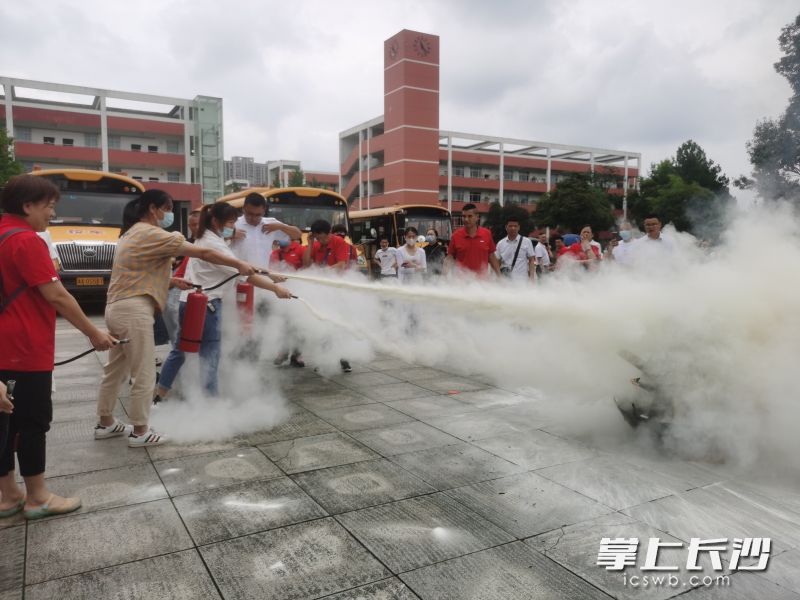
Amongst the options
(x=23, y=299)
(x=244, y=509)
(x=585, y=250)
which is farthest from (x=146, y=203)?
(x=585, y=250)

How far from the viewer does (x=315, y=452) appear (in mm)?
4156

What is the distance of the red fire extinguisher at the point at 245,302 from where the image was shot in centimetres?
588

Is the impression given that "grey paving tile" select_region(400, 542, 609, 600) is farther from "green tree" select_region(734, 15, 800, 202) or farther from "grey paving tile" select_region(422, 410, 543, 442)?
"green tree" select_region(734, 15, 800, 202)

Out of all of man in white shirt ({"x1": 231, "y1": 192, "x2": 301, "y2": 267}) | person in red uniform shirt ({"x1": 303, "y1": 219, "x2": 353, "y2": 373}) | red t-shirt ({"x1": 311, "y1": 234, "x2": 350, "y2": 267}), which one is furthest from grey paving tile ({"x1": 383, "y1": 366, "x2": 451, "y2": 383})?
man in white shirt ({"x1": 231, "y1": 192, "x2": 301, "y2": 267})

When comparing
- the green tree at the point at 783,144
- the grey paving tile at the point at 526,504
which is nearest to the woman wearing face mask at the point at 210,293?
the grey paving tile at the point at 526,504

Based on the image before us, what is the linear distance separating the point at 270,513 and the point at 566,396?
314 centimetres

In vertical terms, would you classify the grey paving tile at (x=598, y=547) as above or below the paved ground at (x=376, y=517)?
below

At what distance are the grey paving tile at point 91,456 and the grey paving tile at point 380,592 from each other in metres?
2.19

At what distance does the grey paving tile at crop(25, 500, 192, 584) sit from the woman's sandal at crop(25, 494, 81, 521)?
5cm

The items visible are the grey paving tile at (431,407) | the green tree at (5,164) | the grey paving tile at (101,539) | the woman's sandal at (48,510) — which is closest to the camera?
the grey paving tile at (101,539)

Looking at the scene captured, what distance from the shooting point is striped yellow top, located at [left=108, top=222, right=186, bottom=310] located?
4.02m

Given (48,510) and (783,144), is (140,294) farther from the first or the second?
(783,144)

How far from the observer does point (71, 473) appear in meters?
3.72

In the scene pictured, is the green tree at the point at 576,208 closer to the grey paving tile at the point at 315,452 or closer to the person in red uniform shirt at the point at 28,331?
the grey paving tile at the point at 315,452
